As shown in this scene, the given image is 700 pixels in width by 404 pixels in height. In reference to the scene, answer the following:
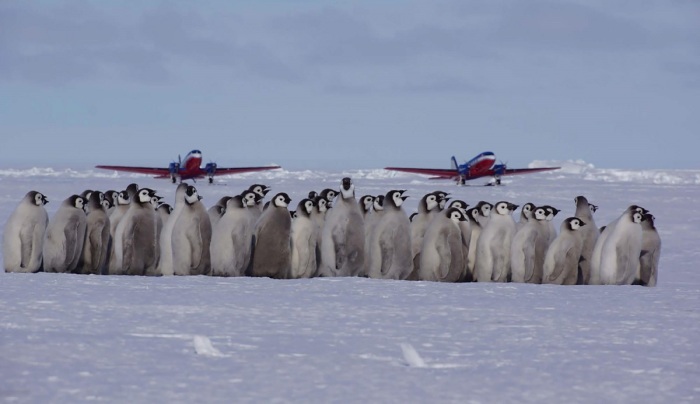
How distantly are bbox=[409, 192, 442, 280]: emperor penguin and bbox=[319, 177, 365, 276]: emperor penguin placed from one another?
0.74 metres

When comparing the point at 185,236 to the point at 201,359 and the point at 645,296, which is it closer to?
the point at 645,296

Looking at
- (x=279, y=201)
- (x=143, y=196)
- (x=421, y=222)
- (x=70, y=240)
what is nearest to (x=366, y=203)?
(x=421, y=222)

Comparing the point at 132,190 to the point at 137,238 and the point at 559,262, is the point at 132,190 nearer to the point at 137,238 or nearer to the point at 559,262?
the point at 137,238

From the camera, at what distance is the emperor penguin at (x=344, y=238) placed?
10953 mm

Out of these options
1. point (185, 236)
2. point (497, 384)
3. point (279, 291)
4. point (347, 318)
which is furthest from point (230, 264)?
point (497, 384)

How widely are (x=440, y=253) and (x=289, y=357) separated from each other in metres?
5.65

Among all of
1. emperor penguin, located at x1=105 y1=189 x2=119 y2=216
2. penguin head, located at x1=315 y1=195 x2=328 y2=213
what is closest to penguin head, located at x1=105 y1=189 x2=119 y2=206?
emperor penguin, located at x1=105 y1=189 x2=119 y2=216

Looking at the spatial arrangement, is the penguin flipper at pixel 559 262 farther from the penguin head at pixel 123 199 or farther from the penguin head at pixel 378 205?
the penguin head at pixel 123 199

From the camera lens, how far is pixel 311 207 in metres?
11.2

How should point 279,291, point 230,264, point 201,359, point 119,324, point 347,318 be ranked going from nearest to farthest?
point 201,359 → point 119,324 → point 347,318 → point 279,291 → point 230,264

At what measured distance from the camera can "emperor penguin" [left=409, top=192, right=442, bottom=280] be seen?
11.6 m

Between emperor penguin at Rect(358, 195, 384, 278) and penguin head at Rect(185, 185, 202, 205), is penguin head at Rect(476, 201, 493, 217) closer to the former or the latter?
emperor penguin at Rect(358, 195, 384, 278)

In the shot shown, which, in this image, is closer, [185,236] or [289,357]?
[289,357]

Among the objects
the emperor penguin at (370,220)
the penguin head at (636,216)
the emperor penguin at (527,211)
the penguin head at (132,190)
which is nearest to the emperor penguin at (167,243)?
the penguin head at (132,190)
